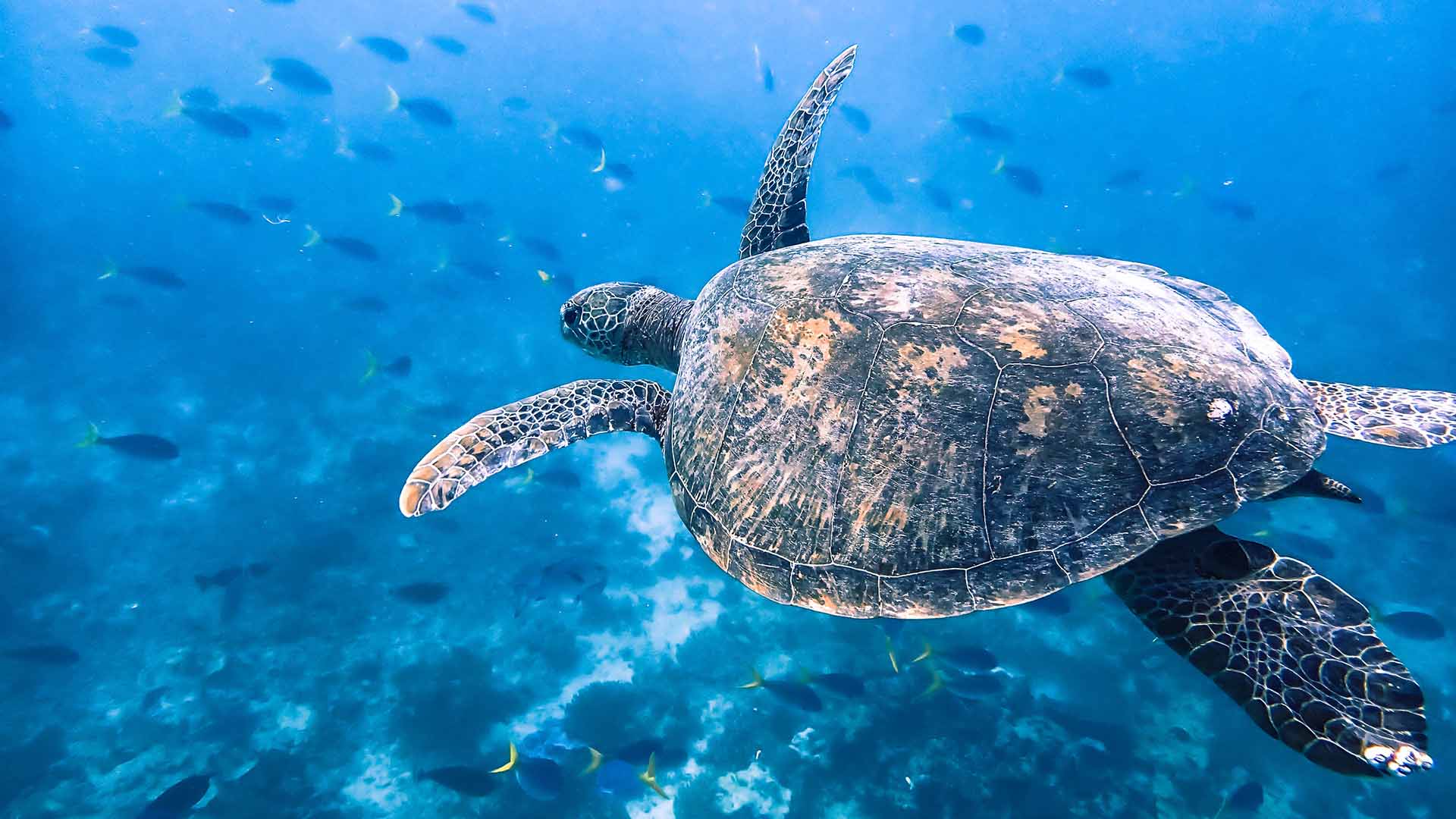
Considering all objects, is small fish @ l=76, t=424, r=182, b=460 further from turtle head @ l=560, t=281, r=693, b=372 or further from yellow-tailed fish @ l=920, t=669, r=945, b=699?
yellow-tailed fish @ l=920, t=669, r=945, b=699

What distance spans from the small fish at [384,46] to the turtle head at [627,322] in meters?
11.1

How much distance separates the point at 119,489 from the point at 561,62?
4112cm

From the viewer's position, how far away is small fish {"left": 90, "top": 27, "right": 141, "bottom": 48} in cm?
1290

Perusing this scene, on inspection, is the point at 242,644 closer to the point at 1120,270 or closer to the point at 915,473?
the point at 915,473

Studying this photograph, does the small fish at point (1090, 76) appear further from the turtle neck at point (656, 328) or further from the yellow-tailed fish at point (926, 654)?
the turtle neck at point (656, 328)

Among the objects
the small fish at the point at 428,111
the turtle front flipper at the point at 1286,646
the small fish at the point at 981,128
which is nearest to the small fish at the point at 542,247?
the small fish at the point at 428,111

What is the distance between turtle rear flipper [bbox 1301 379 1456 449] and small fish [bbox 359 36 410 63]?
1543 centimetres

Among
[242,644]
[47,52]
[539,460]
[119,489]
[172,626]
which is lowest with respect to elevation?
[47,52]

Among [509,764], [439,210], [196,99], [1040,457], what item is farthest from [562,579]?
[196,99]

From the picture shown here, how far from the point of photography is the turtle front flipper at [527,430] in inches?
135

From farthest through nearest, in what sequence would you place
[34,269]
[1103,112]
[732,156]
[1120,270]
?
1. [1103,112]
2. [732,156]
3. [34,269]
4. [1120,270]

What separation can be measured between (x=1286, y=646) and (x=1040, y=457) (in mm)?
1088

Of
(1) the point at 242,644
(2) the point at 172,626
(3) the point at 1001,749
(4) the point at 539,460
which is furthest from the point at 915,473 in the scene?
(2) the point at 172,626

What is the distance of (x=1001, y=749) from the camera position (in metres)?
6.82
